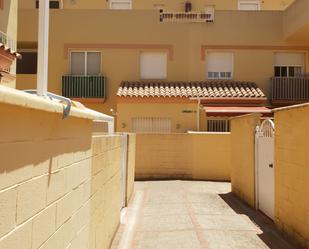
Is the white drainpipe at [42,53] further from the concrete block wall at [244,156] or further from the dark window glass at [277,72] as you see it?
the dark window glass at [277,72]

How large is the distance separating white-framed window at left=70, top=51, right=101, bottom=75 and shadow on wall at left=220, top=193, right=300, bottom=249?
45.7 ft

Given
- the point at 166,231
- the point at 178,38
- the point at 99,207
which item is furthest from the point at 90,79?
the point at 99,207

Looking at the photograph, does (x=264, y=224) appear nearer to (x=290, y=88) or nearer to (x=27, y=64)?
(x=290, y=88)

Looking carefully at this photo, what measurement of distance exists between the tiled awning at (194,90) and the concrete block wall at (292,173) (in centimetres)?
1441

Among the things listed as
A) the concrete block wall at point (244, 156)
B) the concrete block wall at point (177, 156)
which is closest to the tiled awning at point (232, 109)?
the concrete block wall at point (177, 156)

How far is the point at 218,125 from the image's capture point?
25391mm

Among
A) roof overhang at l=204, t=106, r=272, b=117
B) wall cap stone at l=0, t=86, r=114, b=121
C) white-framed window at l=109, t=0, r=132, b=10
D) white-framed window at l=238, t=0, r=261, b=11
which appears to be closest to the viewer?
wall cap stone at l=0, t=86, r=114, b=121

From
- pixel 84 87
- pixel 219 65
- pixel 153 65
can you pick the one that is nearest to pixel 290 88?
pixel 219 65

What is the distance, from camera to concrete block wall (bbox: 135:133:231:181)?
2058cm

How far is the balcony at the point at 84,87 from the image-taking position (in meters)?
26.7

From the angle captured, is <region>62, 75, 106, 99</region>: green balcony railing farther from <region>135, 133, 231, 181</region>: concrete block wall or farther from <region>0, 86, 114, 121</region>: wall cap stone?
<region>0, 86, 114, 121</region>: wall cap stone

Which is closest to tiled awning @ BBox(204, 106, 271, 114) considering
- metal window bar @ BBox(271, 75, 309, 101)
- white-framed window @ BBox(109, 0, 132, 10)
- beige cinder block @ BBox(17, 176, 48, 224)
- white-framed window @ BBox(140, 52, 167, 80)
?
metal window bar @ BBox(271, 75, 309, 101)

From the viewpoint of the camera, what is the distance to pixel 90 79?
26797 millimetres

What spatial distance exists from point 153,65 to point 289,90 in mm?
7673
